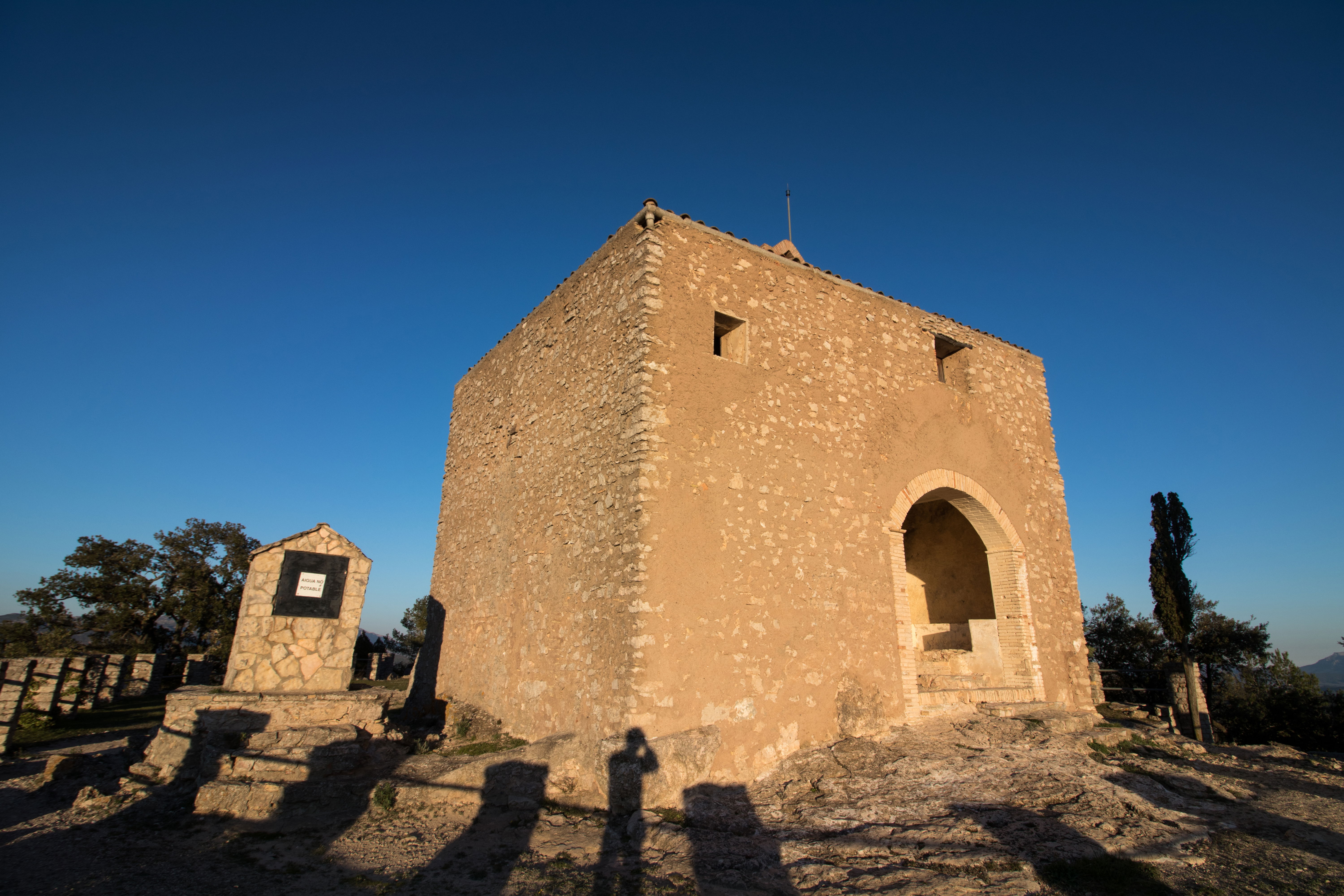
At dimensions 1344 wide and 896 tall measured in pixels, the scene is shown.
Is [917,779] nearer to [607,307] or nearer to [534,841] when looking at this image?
[534,841]

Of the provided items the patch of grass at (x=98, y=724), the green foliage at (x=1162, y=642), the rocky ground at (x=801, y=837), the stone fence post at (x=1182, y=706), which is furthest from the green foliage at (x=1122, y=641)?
→ the patch of grass at (x=98, y=724)

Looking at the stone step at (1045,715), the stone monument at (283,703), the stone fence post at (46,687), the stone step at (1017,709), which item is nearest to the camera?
the stone monument at (283,703)

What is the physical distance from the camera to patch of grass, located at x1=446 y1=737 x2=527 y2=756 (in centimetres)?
805

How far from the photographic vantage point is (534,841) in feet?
18.2

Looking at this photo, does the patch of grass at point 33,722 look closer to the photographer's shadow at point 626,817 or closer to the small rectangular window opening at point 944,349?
the photographer's shadow at point 626,817

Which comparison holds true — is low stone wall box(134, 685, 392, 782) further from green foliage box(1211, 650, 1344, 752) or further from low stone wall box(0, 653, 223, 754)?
green foliage box(1211, 650, 1344, 752)

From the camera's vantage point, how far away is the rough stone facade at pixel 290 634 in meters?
8.28

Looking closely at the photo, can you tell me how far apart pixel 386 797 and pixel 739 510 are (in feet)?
15.7

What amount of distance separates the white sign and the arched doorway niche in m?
8.01

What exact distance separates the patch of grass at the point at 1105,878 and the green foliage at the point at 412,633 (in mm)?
32907

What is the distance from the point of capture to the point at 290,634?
8562 mm

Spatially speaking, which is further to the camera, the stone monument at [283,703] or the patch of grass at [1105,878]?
the stone monument at [283,703]

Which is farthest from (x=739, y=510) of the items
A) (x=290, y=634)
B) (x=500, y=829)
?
(x=290, y=634)

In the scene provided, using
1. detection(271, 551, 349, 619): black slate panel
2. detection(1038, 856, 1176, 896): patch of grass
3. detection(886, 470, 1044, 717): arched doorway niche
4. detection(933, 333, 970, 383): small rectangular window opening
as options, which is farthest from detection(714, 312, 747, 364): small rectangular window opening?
detection(271, 551, 349, 619): black slate panel
